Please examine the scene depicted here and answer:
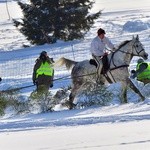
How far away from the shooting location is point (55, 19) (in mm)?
34938

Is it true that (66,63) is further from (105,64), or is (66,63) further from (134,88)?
(134,88)

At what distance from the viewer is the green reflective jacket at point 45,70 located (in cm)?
1756

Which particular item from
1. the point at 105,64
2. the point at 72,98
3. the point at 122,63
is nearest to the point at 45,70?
the point at 72,98

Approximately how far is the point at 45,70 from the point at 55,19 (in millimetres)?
17651

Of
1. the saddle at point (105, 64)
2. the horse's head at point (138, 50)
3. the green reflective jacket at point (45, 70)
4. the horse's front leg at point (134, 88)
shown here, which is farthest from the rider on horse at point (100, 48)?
the green reflective jacket at point (45, 70)

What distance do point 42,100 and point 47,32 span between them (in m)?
20.9

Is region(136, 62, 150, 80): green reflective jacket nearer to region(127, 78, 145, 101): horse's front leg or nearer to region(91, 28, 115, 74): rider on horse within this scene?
region(127, 78, 145, 101): horse's front leg

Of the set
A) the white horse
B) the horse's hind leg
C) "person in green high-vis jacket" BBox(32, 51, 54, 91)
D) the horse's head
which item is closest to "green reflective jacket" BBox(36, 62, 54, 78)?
"person in green high-vis jacket" BBox(32, 51, 54, 91)

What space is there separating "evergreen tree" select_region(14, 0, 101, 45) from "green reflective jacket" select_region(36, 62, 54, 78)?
1660 cm

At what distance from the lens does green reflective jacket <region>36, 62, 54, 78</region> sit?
17562mm

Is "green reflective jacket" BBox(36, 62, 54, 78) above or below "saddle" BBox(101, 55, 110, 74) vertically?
below

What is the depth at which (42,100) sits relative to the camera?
14898 millimetres

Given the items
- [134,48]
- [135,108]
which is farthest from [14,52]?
[135,108]

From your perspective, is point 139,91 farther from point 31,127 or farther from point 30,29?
point 30,29
